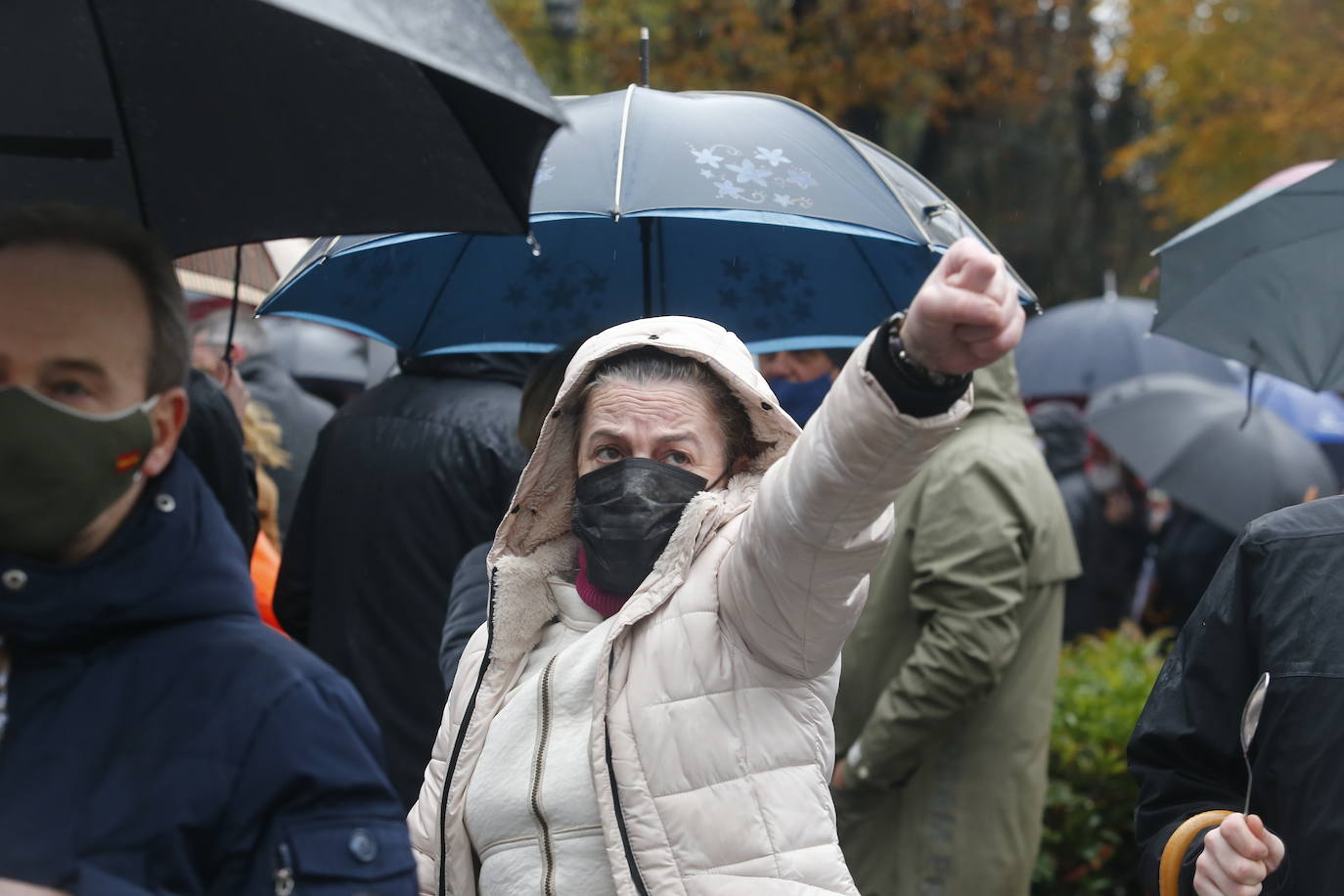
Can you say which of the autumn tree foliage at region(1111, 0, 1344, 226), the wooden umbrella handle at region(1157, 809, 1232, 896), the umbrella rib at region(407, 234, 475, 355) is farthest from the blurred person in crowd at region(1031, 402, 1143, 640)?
the autumn tree foliage at region(1111, 0, 1344, 226)

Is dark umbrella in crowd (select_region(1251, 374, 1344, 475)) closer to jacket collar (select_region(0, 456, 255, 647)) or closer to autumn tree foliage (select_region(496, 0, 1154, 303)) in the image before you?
autumn tree foliage (select_region(496, 0, 1154, 303))

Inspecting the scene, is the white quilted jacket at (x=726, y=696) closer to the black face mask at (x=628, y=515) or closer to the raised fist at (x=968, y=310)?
the black face mask at (x=628, y=515)

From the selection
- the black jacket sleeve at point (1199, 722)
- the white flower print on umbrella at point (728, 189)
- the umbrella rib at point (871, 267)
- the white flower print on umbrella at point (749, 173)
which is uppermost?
the white flower print on umbrella at point (749, 173)

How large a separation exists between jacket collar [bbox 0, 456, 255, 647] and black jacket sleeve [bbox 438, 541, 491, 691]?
135cm

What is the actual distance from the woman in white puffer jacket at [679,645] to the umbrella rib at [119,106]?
→ 0.84m

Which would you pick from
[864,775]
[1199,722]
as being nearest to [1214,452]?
[864,775]

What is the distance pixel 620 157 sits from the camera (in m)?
3.75

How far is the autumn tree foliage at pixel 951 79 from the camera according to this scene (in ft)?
50.0

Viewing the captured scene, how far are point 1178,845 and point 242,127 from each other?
6.80ft

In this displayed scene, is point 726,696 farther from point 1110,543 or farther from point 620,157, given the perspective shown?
point 1110,543

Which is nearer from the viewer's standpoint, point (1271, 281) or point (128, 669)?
point (128, 669)

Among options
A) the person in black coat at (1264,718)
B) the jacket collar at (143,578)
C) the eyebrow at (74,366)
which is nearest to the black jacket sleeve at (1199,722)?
the person in black coat at (1264,718)

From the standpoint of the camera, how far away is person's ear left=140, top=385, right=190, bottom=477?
6.81 feet

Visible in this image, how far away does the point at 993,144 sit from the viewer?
20.4 meters
